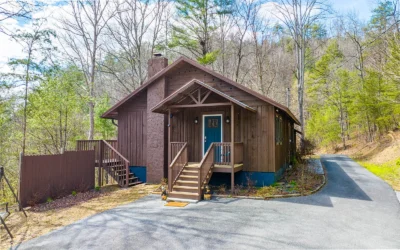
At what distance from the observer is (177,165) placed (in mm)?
9305

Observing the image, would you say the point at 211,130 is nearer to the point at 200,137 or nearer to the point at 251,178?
the point at 200,137

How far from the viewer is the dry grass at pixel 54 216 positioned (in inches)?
223

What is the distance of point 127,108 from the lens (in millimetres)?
12625

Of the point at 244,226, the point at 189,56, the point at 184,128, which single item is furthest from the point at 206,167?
the point at 189,56

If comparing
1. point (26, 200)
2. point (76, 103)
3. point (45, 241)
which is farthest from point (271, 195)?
point (76, 103)

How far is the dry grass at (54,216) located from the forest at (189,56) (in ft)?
15.9

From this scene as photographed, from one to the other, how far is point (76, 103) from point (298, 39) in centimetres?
1712

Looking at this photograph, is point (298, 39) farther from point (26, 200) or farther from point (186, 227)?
point (26, 200)

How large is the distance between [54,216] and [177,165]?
4.08m

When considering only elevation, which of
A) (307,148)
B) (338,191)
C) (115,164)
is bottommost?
(338,191)

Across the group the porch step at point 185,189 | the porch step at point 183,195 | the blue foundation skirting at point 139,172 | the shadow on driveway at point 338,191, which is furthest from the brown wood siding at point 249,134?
the blue foundation skirting at point 139,172

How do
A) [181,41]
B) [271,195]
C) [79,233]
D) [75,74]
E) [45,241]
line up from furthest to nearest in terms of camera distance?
[181,41] < [75,74] < [271,195] < [79,233] < [45,241]

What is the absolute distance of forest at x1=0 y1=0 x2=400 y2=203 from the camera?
11.6m

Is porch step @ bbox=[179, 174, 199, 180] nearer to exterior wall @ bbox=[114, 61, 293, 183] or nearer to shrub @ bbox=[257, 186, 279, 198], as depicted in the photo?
exterior wall @ bbox=[114, 61, 293, 183]
